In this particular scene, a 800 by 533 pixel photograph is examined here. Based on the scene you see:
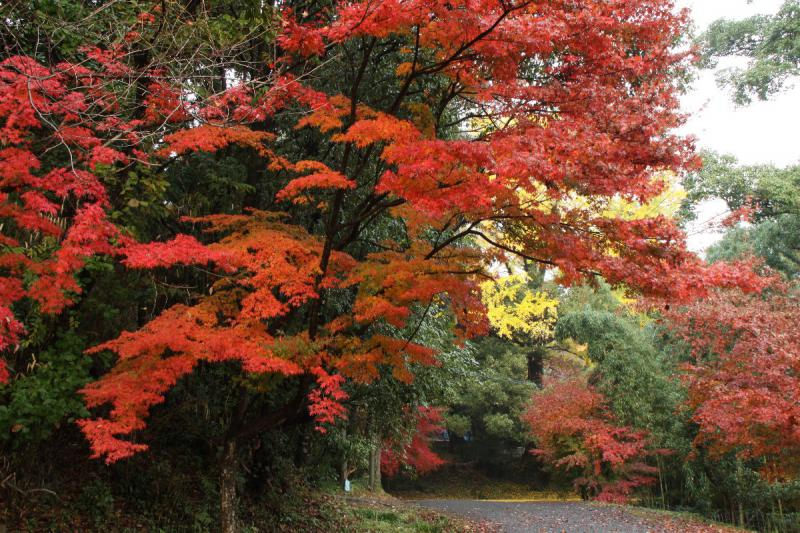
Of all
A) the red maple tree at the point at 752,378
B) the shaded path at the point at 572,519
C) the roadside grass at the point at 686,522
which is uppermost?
the red maple tree at the point at 752,378

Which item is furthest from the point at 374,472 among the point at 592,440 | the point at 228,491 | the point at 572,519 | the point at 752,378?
the point at 228,491

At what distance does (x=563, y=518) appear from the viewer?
42.8 feet

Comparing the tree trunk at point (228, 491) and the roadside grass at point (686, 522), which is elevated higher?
the tree trunk at point (228, 491)

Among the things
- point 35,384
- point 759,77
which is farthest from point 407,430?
point 759,77

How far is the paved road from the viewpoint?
1170 centimetres

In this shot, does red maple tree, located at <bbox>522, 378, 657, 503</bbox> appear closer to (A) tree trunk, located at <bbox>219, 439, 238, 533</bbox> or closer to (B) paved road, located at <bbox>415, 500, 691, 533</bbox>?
(B) paved road, located at <bbox>415, 500, 691, 533</bbox>

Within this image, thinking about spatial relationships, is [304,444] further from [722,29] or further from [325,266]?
[722,29]

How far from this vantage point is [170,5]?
651 cm

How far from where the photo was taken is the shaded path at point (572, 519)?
38.4 ft

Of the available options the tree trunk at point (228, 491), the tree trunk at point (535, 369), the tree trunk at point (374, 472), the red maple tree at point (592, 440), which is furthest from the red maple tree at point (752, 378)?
the tree trunk at point (535, 369)

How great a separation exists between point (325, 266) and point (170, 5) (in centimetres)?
326

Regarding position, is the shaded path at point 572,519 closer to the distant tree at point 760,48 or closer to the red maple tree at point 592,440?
the red maple tree at point 592,440

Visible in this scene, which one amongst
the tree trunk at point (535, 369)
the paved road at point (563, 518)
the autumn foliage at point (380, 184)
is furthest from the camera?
the tree trunk at point (535, 369)

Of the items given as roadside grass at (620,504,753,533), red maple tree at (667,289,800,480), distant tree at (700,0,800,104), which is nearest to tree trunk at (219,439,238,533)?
red maple tree at (667,289,800,480)
